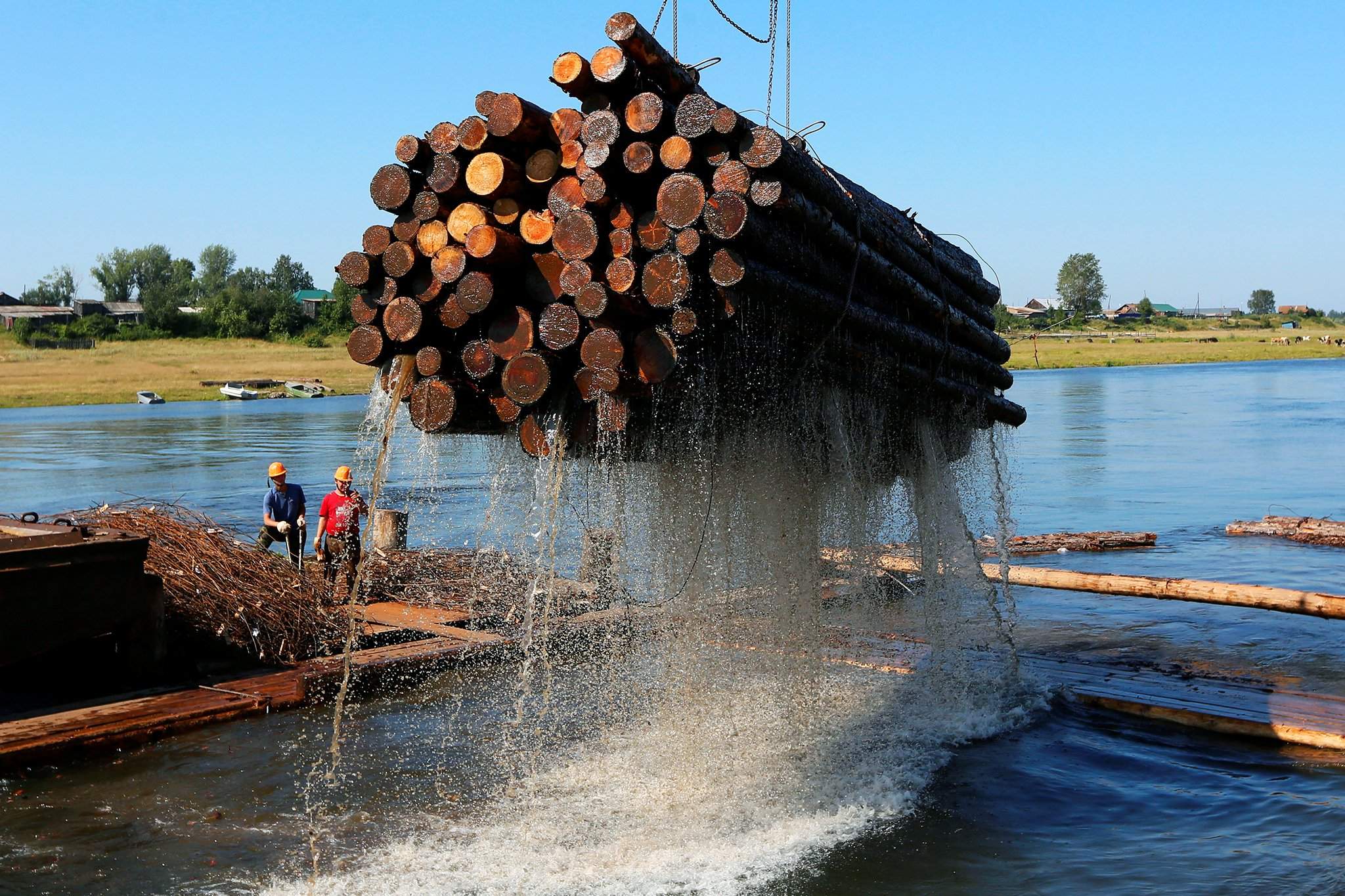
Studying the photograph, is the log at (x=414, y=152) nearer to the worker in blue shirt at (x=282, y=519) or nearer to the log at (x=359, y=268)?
the log at (x=359, y=268)

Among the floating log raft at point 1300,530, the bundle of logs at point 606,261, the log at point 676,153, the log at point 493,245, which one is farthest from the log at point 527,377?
the floating log raft at point 1300,530

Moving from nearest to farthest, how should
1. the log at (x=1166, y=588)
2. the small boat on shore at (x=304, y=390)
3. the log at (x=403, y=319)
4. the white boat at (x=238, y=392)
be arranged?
the log at (x=403, y=319) → the log at (x=1166, y=588) → the white boat at (x=238, y=392) → the small boat on shore at (x=304, y=390)

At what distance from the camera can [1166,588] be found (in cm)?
1497

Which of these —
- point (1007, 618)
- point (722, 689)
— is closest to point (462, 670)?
point (722, 689)

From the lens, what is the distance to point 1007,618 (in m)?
16.2

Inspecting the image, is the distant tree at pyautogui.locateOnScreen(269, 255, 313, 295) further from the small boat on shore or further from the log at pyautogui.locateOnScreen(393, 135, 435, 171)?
the log at pyautogui.locateOnScreen(393, 135, 435, 171)

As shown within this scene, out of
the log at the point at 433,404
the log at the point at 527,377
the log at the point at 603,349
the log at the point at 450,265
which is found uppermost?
the log at the point at 450,265

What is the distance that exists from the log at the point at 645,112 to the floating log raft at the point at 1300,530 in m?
20.2

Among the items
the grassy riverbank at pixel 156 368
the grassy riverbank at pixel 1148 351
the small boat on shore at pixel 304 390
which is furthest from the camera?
the grassy riverbank at pixel 1148 351

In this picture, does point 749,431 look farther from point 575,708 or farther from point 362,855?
point 575,708

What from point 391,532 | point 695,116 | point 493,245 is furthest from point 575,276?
point 391,532

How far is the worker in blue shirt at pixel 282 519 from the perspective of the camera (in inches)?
621

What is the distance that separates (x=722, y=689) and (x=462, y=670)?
291cm

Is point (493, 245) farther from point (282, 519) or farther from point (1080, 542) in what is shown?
point (1080, 542)
